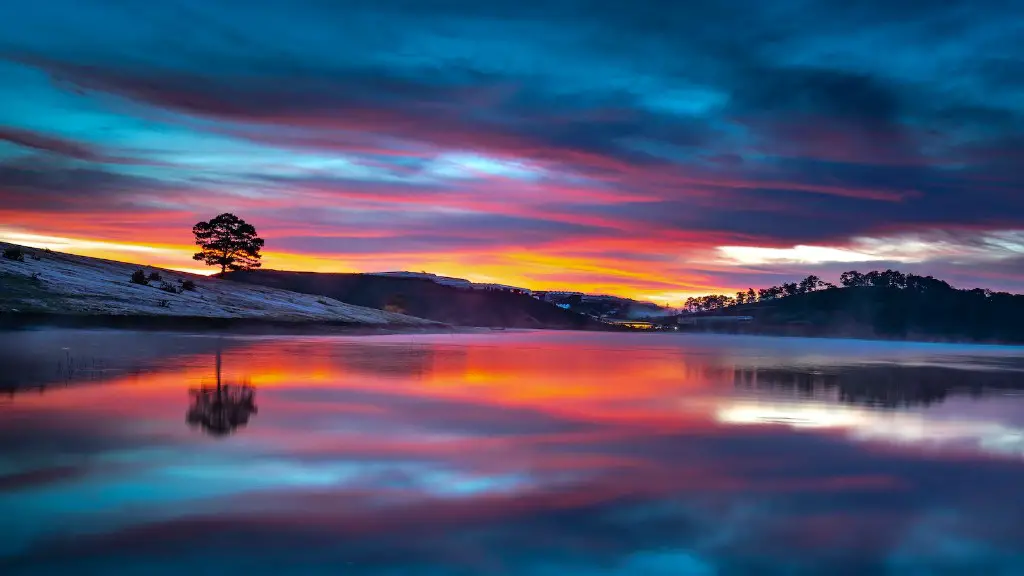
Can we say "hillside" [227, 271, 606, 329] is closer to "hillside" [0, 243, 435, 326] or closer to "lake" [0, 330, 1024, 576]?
"hillside" [0, 243, 435, 326]

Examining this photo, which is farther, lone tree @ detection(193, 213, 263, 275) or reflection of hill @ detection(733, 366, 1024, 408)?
lone tree @ detection(193, 213, 263, 275)

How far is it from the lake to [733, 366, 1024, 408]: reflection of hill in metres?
2.01

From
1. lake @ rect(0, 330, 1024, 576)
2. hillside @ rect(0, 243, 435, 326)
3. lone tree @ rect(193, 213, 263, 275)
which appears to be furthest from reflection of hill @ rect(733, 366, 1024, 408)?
lone tree @ rect(193, 213, 263, 275)

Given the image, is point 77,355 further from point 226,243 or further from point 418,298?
point 418,298

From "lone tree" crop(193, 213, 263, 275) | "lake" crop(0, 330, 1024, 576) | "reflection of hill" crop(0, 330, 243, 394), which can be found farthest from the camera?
"lone tree" crop(193, 213, 263, 275)

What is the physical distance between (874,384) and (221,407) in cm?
2329

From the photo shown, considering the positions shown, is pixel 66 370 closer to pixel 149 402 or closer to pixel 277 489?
pixel 149 402

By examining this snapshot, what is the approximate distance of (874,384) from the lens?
96.5 feet

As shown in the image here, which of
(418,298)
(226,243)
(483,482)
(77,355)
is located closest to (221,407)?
(483,482)

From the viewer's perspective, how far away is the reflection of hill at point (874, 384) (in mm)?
24031

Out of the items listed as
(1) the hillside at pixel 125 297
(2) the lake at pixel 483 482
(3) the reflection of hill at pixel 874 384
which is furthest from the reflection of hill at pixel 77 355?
(3) the reflection of hill at pixel 874 384

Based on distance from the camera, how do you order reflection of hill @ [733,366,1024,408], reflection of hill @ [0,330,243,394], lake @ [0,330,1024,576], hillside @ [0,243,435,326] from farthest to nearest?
hillside @ [0,243,435,326] → reflection of hill @ [733,366,1024,408] → reflection of hill @ [0,330,243,394] → lake @ [0,330,1024,576]

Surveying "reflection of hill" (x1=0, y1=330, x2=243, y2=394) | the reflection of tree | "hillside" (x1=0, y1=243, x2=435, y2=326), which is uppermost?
"hillside" (x1=0, y1=243, x2=435, y2=326)

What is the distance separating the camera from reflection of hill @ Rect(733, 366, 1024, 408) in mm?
24031
